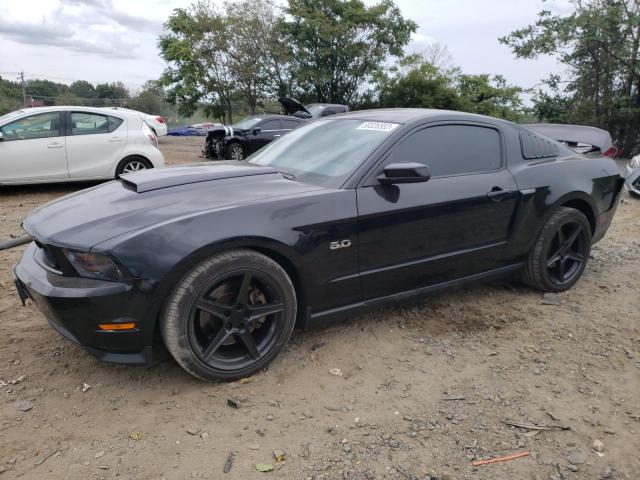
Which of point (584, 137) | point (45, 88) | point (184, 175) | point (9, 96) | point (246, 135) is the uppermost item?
point (45, 88)

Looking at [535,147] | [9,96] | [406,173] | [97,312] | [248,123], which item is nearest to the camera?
[97,312]

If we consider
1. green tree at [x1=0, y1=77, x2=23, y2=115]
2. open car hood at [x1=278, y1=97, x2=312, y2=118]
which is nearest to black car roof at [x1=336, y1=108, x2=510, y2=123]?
open car hood at [x1=278, y1=97, x2=312, y2=118]

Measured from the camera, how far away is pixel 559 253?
406 centimetres

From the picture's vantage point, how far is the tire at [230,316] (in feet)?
8.21

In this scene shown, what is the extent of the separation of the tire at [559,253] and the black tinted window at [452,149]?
0.77m

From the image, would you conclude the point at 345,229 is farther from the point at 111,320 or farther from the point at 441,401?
the point at 111,320

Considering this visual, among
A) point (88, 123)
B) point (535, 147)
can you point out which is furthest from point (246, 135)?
point (535, 147)

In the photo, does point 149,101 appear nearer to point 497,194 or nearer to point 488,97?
point 488,97

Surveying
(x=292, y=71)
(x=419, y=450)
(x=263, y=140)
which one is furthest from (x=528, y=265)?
(x=292, y=71)

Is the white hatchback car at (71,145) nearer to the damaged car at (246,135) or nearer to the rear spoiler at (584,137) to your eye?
the damaged car at (246,135)

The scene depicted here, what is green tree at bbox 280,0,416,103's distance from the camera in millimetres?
24219

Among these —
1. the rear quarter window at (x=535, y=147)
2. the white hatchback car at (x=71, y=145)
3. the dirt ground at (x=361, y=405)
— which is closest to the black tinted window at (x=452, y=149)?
the rear quarter window at (x=535, y=147)

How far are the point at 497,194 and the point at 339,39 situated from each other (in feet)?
76.2

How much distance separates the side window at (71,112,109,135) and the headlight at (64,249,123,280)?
19.8 ft
